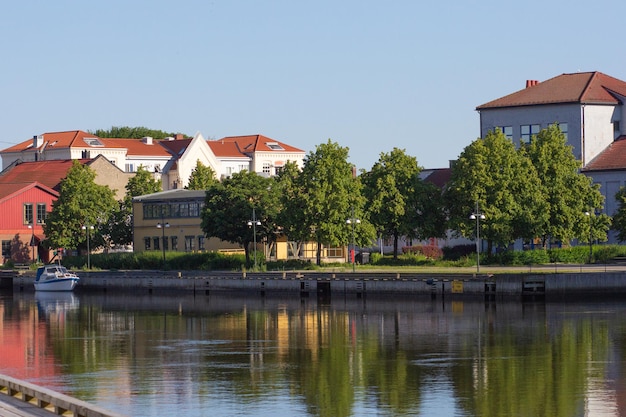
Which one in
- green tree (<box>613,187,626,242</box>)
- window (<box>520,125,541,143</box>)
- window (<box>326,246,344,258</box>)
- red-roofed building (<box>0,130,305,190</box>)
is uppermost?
red-roofed building (<box>0,130,305,190</box>)

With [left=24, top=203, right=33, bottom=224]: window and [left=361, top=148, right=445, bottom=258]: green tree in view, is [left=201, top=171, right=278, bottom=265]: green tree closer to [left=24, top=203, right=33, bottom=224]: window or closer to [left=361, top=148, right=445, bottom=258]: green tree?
[left=361, top=148, right=445, bottom=258]: green tree

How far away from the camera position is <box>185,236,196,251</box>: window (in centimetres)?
12812

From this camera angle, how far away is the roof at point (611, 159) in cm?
12238

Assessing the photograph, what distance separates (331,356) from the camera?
60938 mm

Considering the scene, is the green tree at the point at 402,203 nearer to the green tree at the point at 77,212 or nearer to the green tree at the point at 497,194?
the green tree at the point at 497,194

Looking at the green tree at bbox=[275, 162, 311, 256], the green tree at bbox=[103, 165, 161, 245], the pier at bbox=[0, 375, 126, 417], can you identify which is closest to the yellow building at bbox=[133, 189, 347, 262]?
the green tree at bbox=[103, 165, 161, 245]

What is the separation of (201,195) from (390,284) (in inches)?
1534

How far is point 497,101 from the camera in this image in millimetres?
134000

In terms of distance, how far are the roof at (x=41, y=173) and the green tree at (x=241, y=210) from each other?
4013 centimetres

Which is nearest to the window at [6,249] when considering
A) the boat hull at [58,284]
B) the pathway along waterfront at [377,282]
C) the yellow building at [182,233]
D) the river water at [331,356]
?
the yellow building at [182,233]

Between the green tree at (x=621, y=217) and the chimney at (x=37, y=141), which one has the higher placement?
the chimney at (x=37, y=141)

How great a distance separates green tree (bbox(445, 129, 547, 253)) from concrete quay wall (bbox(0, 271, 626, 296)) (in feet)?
42.5

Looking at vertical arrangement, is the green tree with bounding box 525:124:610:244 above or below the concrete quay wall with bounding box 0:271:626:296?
above

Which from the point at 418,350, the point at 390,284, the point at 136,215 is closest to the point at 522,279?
the point at 390,284
